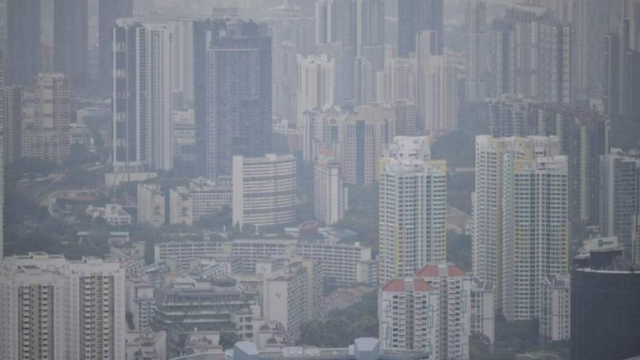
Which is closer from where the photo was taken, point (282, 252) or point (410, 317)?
point (410, 317)

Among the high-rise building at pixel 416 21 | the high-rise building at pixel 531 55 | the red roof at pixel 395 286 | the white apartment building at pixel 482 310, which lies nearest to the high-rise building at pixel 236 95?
the high-rise building at pixel 416 21

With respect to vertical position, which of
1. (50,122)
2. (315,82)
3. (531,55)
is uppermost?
(531,55)

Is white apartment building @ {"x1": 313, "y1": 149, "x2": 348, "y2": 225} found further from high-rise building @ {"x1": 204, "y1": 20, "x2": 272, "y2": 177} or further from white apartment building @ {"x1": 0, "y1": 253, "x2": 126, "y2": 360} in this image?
white apartment building @ {"x1": 0, "y1": 253, "x2": 126, "y2": 360}

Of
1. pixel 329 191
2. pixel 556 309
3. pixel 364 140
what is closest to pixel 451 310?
pixel 556 309

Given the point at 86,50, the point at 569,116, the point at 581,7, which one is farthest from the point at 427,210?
the point at 86,50

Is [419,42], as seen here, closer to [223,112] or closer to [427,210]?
[223,112]

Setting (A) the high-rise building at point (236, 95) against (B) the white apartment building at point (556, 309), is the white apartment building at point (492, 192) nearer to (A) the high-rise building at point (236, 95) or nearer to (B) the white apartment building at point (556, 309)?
(B) the white apartment building at point (556, 309)

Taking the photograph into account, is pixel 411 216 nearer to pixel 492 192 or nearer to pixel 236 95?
pixel 492 192

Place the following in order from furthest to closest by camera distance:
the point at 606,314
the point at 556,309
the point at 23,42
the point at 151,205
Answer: the point at 23,42
the point at 151,205
the point at 556,309
the point at 606,314
